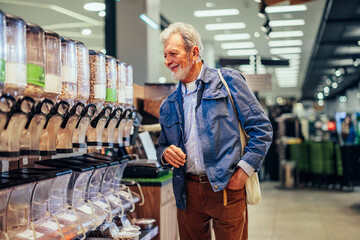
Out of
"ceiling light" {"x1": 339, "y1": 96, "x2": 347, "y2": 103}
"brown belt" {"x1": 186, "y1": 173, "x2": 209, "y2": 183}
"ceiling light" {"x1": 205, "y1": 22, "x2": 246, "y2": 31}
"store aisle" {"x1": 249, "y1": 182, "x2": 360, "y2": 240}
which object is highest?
"ceiling light" {"x1": 205, "y1": 22, "x2": 246, "y2": 31}

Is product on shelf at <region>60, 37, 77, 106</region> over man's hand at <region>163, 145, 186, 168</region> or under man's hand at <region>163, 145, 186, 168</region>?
over

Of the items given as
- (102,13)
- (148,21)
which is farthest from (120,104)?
(148,21)

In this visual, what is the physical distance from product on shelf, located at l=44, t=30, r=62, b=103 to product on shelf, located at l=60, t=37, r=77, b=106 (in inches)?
3.4

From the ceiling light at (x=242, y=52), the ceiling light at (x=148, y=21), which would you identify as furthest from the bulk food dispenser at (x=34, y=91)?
the ceiling light at (x=242, y=52)

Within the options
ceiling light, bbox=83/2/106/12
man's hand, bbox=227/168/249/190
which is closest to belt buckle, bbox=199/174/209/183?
man's hand, bbox=227/168/249/190

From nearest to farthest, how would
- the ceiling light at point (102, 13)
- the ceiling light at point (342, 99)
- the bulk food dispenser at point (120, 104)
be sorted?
the bulk food dispenser at point (120, 104)
the ceiling light at point (102, 13)
the ceiling light at point (342, 99)

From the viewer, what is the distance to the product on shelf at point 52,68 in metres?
1.86

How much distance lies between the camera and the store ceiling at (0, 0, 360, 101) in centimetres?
335

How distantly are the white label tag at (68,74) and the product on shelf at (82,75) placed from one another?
4.0 inches

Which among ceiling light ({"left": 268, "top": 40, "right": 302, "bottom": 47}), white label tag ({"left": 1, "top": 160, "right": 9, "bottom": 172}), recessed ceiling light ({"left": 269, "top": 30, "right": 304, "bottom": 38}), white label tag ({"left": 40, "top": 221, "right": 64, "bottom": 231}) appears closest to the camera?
white label tag ({"left": 40, "top": 221, "right": 64, "bottom": 231})

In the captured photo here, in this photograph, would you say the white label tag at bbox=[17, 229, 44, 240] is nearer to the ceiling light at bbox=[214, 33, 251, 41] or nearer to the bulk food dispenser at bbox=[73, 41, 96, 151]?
the bulk food dispenser at bbox=[73, 41, 96, 151]

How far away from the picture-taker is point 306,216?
6.68 m

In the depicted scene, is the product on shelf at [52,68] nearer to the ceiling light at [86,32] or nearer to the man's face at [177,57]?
the man's face at [177,57]

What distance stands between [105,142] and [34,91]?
72cm
